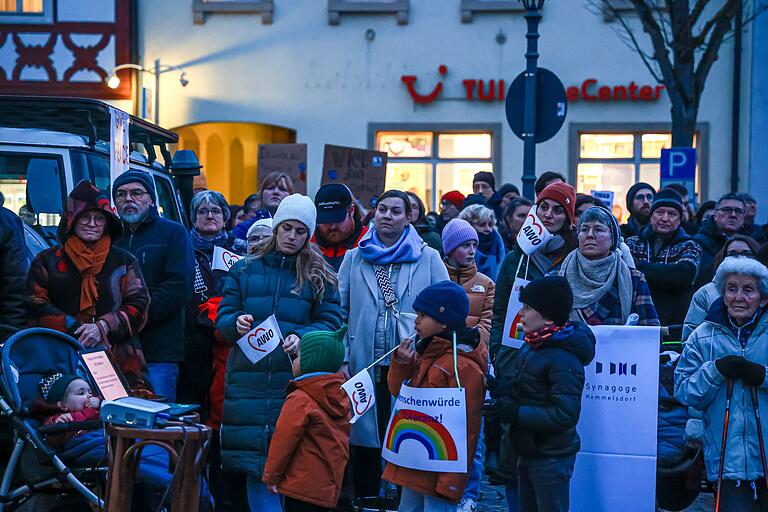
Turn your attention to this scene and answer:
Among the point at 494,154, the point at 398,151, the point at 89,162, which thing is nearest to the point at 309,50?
the point at 398,151

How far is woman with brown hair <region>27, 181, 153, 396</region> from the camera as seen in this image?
20.8 ft

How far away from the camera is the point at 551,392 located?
216 inches

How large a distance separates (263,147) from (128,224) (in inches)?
290

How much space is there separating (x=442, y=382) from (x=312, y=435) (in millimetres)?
768

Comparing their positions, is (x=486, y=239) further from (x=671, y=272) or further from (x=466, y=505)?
(x=466, y=505)

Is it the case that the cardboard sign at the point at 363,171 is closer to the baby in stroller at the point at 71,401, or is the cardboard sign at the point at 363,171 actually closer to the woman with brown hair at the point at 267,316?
the woman with brown hair at the point at 267,316

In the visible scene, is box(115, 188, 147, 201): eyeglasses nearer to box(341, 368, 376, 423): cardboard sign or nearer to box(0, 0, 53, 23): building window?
box(341, 368, 376, 423): cardboard sign

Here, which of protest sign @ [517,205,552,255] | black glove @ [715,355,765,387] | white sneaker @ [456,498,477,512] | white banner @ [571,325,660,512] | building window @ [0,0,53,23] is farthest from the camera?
building window @ [0,0,53,23]

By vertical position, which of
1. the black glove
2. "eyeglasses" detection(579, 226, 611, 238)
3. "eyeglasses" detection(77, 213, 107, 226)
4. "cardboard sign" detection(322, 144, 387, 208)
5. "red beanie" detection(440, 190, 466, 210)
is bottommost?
the black glove

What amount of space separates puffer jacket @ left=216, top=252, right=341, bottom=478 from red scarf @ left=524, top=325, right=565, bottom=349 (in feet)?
3.94

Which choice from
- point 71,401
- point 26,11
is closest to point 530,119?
point 71,401

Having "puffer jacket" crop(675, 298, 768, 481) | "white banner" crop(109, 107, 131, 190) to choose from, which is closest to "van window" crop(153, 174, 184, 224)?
"white banner" crop(109, 107, 131, 190)

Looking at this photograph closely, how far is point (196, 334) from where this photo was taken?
738 cm

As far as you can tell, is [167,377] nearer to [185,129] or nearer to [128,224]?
[128,224]
